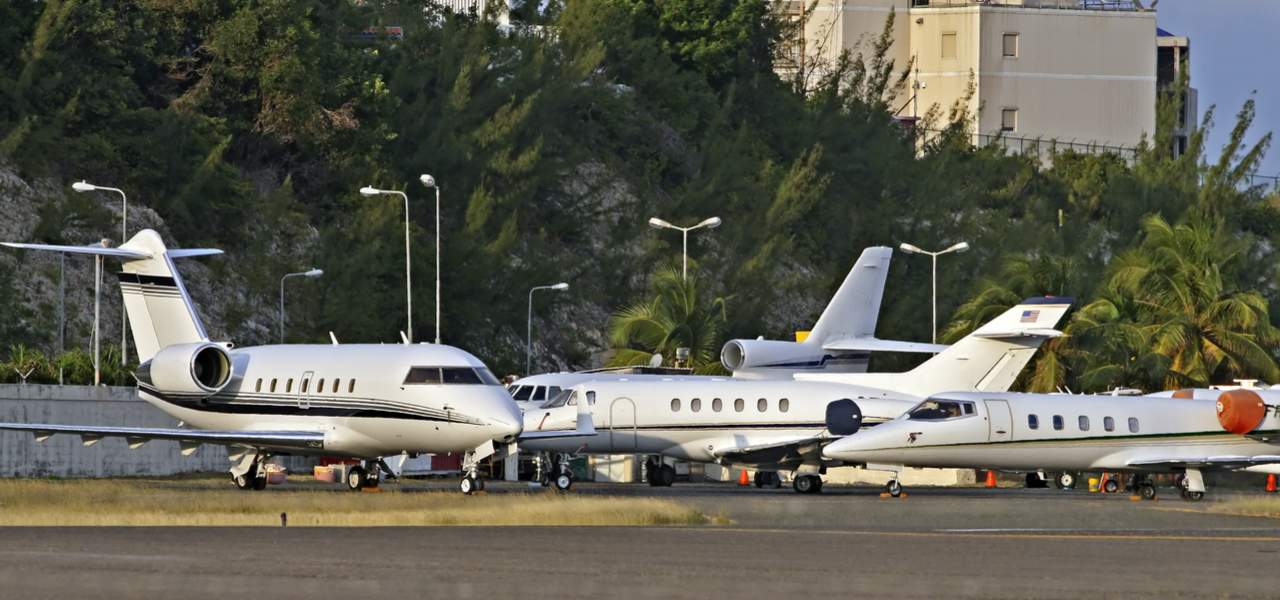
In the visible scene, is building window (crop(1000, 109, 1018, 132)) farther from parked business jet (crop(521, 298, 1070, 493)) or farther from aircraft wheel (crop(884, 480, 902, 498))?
aircraft wheel (crop(884, 480, 902, 498))

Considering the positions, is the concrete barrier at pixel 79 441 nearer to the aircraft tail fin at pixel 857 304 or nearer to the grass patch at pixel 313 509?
the grass patch at pixel 313 509

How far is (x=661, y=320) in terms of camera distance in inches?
2509

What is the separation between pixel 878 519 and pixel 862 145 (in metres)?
80.6

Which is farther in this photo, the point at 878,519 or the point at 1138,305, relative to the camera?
the point at 1138,305

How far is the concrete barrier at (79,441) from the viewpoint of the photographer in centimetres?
4541

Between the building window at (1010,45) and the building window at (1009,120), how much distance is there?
3539 millimetres

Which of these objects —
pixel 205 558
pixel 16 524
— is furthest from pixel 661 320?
pixel 205 558

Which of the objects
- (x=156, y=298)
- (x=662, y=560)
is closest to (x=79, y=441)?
(x=156, y=298)

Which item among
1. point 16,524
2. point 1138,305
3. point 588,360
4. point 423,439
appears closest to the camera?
point 16,524

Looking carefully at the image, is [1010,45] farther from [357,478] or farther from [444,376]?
[444,376]

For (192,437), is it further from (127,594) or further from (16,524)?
(127,594)

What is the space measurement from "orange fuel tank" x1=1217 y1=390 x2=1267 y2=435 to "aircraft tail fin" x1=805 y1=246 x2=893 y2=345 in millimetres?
14353

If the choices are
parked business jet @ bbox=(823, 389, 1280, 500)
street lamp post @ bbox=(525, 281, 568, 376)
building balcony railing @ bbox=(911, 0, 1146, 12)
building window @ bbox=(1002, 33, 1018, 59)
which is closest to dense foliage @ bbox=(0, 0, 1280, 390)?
street lamp post @ bbox=(525, 281, 568, 376)

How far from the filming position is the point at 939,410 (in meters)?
36.9
